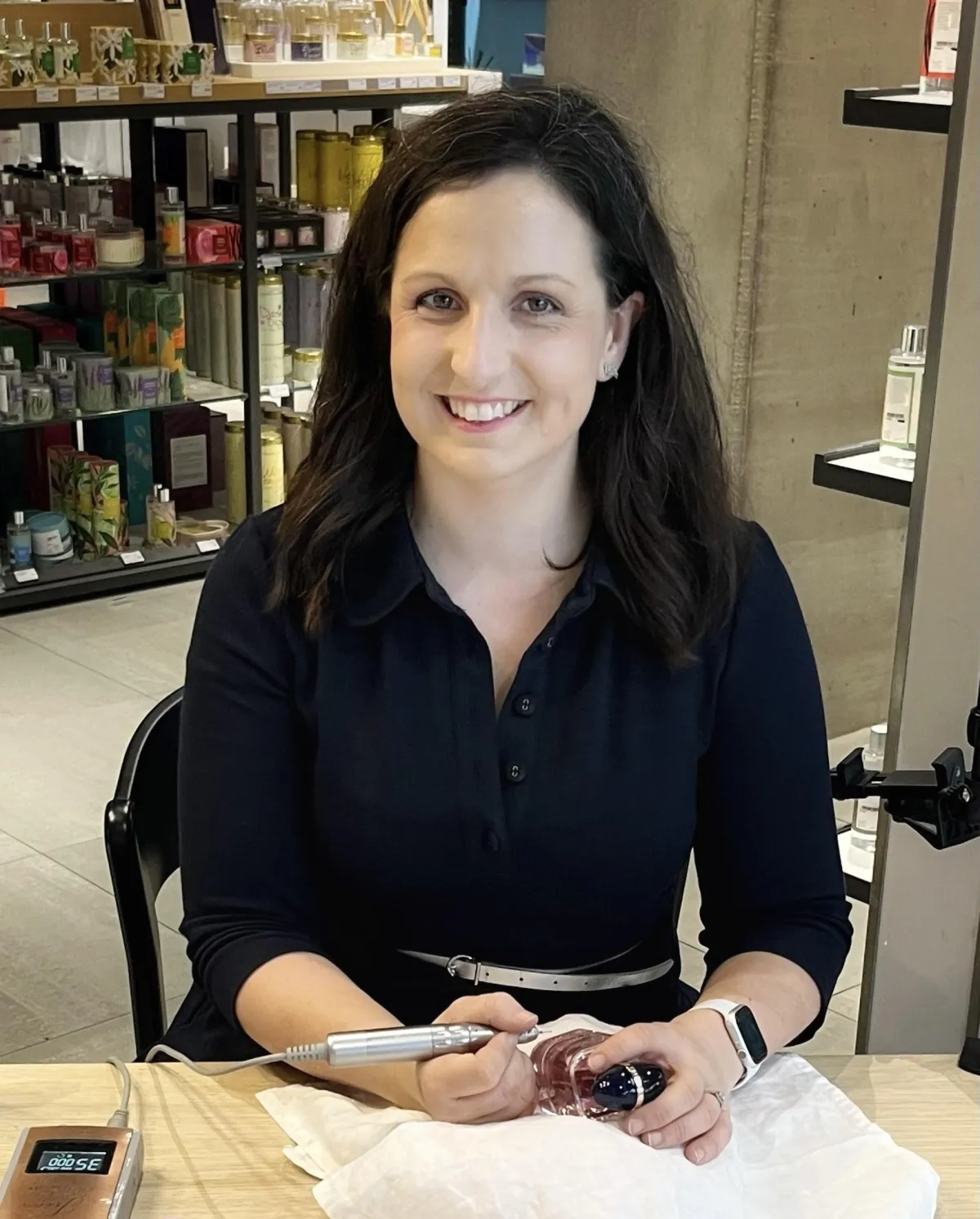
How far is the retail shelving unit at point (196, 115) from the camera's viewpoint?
451 cm

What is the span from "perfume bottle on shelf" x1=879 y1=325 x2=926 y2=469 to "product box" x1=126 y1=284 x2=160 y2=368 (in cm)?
297

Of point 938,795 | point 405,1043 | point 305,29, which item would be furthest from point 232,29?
point 405,1043

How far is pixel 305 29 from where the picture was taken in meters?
4.89

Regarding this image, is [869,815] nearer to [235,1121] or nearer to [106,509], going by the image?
[235,1121]

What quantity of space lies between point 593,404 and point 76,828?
88.0 inches

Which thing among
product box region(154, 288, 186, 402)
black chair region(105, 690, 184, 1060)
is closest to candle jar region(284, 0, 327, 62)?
product box region(154, 288, 186, 402)

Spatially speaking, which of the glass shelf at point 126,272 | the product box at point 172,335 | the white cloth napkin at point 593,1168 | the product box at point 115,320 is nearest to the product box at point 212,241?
Answer: the glass shelf at point 126,272

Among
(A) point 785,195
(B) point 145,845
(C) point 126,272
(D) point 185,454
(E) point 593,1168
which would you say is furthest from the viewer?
(D) point 185,454

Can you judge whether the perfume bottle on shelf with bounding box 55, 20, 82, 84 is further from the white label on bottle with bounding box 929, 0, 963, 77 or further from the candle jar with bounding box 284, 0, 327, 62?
the white label on bottle with bounding box 929, 0, 963, 77

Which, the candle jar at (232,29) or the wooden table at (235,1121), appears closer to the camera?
the wooden table at (235,1121)

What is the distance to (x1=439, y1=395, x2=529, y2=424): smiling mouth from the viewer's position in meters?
1.39

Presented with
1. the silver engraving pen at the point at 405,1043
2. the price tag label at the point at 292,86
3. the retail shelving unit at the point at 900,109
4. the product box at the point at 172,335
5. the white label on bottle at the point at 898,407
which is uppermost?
the retail shelving unit at the point at 900,109

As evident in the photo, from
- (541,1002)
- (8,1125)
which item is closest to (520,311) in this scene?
(541,1002)

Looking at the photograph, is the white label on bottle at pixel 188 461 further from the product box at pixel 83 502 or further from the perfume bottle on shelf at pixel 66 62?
the perfume bottle on shelf at pixel 66 62
